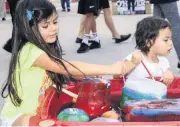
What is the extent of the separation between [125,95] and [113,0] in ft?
25.4

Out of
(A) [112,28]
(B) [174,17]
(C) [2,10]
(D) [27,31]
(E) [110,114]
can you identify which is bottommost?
(C) [2,10]

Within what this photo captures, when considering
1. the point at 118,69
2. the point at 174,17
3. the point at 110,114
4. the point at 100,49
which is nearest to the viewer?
the point at 118,69

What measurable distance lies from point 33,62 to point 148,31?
0.89m

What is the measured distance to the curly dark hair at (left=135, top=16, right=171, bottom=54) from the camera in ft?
8.89

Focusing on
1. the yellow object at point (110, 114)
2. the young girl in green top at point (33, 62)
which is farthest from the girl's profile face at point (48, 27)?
the yellow object at point (110, 114)

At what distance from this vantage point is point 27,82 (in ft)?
7.27

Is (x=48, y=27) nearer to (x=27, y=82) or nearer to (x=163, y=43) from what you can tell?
(x=27, y=82)

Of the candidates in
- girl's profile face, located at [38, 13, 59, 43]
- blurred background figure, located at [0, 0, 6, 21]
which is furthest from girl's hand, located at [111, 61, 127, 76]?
blurred background figure, located at [0, 0, 6, 21]

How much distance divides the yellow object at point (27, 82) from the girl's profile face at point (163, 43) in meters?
0.85

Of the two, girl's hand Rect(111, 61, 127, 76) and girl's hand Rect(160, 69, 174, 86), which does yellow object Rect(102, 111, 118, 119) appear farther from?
girl's hand Rect(160, 69, 174, 86)

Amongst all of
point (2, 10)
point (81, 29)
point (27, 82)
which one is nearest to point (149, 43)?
point (27, 82)

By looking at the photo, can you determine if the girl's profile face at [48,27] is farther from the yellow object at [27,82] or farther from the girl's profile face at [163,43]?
the girl's profile face at [163,43]

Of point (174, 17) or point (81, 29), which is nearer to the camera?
point (174, 17)

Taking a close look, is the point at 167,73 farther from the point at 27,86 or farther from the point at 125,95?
the point at 27,86
